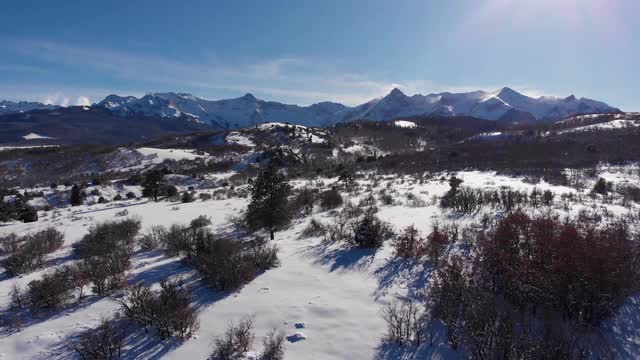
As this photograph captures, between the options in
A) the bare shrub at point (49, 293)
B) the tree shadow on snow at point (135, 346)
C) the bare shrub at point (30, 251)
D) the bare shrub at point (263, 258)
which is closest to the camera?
the tree shadow on snow at point (135, 346)

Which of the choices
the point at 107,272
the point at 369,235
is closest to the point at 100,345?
the point at 107,272

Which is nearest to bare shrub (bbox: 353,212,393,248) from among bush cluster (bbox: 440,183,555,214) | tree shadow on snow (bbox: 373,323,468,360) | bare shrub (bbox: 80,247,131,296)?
tree shadow on snow (bbox: 373,323,468,360)

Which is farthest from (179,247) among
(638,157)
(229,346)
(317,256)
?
(638,157)

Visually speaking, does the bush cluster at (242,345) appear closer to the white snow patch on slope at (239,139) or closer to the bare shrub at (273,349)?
the bare shrub at (273,349)

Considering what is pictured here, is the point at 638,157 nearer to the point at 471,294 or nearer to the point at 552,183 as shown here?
the point at 552,183

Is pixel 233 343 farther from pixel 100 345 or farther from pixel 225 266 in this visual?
pixel 225 266

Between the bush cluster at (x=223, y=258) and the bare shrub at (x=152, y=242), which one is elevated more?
the bush cluster at (x=223, y=258)

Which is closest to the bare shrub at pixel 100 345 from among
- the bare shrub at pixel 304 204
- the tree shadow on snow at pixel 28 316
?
the tree shadow on snow at pixel 28 316
